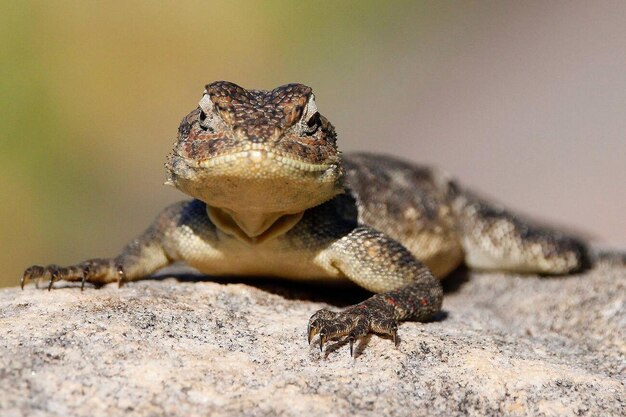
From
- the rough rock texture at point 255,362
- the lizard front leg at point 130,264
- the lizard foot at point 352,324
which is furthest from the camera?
the lizard front leg at point 130,264

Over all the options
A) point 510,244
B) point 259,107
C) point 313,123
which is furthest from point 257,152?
point 510,244

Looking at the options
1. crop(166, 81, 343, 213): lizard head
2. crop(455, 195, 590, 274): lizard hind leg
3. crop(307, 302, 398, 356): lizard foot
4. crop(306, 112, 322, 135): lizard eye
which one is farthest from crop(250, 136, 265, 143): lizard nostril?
crop(455, 195, 590, 274): lizard hind leg

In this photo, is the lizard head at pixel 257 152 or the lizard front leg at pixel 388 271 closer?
the lizard head at pixel 257 152

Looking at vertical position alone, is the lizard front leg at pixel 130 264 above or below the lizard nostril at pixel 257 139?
below

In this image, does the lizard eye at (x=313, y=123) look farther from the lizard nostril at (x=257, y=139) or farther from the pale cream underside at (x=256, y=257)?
the pale cream underside at (x=256, y=257)

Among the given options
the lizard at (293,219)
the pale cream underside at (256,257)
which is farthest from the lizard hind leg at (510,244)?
the pale cream underside at (256,257)

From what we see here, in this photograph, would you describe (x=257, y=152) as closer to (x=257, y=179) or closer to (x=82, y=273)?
(x=257, y=179)

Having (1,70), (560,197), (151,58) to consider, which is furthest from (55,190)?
(560,197)
